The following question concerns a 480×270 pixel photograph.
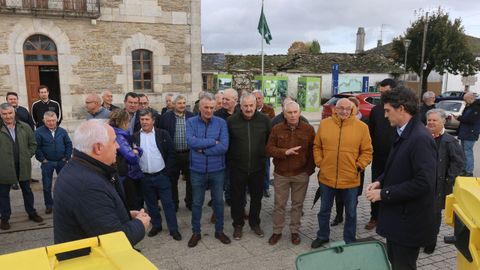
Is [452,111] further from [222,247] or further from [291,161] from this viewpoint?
[222,247]

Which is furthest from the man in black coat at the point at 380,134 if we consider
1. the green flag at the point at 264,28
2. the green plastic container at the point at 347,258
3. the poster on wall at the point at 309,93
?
the poster on wall at the point at 309,93

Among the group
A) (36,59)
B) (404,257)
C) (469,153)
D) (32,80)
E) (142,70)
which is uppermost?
(36,59)

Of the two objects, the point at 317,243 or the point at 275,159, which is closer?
the point at 317,243

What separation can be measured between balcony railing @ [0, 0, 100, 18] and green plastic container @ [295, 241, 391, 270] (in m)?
13.4

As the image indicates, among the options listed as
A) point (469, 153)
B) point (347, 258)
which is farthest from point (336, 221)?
point (469, 153)

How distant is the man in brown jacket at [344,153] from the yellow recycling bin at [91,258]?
310 centimetres

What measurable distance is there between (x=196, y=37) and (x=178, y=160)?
10.3 meters

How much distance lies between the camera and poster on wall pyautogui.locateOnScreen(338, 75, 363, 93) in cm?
2961

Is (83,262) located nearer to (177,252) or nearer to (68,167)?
(68,167)

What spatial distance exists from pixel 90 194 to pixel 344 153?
9.50 feet

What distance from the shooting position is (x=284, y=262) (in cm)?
415

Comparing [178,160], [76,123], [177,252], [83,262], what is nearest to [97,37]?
[76,123]

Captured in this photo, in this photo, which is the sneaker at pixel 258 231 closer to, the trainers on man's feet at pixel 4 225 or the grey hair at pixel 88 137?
the grey hair at pixel 88 137

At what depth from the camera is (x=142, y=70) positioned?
1459 cm
